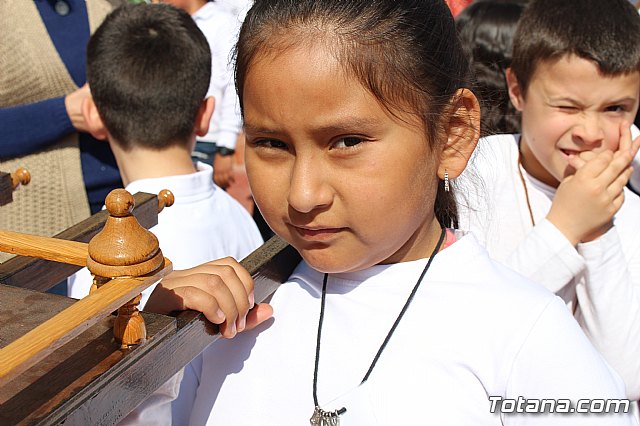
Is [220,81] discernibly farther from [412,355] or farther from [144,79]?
[412,355]

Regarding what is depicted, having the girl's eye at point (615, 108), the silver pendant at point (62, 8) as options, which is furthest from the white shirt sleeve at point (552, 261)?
the silver pendant at point (62, 8)

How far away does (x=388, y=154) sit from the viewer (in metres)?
1.09

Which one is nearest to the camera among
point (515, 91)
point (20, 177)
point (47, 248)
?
point (47, 248)

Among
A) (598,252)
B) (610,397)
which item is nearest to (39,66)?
(598,252)

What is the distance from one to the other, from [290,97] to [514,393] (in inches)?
23.2

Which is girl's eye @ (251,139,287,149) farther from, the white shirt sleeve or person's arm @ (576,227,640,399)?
person's arm @ (576,227,640,399)

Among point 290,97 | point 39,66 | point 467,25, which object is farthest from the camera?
point 467,25

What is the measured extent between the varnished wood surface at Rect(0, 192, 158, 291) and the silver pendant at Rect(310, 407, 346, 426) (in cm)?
52

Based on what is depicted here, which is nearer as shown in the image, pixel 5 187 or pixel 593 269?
pixel 5 187

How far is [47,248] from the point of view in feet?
3.06

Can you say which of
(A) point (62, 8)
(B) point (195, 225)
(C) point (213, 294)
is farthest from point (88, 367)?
(A) point (62, 8)

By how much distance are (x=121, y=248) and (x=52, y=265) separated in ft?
1.54

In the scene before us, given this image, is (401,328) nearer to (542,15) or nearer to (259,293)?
(259,293)

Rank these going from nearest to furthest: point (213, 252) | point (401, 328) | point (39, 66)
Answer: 1. point (401, 328)
2. point (213, 252)
3. point (39, 66)
